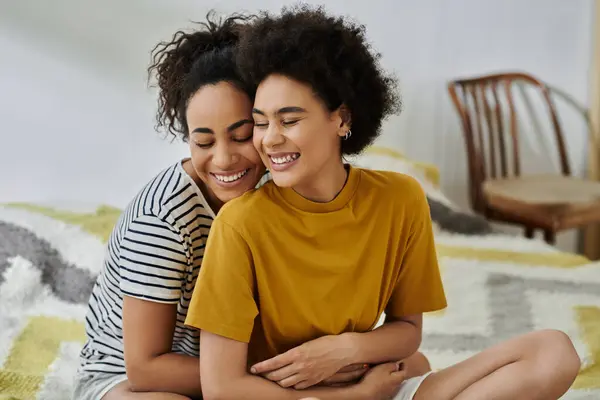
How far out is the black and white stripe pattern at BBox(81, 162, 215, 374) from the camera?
3.60ft

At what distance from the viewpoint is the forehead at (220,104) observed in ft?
3.51

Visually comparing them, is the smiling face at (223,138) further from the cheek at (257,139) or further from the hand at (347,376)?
the hand at (347,376)

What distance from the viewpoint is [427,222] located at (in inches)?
47.1

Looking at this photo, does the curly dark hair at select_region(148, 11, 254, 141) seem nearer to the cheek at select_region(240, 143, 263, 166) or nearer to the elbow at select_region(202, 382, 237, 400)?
the cheek at select_region(240, 143, 263, 166)

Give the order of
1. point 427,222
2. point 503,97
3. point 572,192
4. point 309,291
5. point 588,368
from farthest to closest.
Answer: point 503,97
point 572,192
point 588,368
point 427,222
point 309,291

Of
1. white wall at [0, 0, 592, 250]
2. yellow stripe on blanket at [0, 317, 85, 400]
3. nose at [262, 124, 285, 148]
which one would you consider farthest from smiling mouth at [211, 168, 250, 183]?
white wall at [0, 0, 592, 250]

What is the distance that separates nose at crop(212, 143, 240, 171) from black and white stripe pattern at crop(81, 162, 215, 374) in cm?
10

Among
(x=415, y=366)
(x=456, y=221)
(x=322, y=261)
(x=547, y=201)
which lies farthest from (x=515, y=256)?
(x=322, y=261)

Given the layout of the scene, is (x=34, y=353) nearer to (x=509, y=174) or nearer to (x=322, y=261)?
(x=322, y=261)

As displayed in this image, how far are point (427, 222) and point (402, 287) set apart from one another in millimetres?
113

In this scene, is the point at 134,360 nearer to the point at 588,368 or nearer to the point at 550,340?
the point at 550,340

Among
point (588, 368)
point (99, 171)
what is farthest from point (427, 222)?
point (99, 171)

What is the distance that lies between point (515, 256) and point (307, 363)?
4.06 ft

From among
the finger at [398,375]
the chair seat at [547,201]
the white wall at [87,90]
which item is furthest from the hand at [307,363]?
the chair seat at [547,201]
